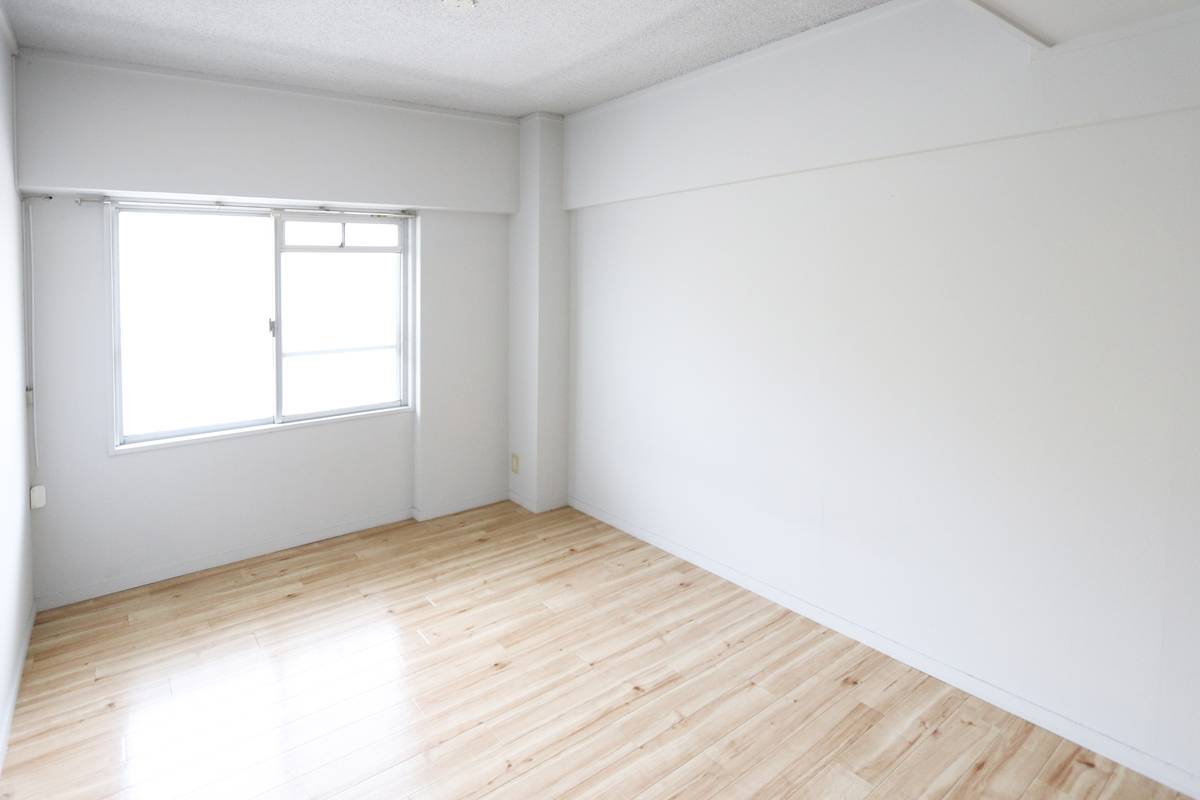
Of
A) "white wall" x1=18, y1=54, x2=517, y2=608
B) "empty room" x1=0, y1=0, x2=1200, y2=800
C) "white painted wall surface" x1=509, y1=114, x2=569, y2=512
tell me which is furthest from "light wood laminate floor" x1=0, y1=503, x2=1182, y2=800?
"white painted wall surface" x1=509, y1=114, x2=569, y2=512

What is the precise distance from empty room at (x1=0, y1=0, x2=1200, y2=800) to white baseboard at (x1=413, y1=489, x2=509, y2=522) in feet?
0.09

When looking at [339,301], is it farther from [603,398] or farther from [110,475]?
[603,398]

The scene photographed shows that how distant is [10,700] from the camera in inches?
A: 110

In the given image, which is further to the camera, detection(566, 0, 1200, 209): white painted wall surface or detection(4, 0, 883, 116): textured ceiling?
detection(4, 0, 883, 116): textured ceiling

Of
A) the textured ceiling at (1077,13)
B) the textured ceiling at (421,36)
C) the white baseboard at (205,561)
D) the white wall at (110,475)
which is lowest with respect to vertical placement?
the white baseboard at (205,561)

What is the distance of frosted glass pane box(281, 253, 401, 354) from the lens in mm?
4418

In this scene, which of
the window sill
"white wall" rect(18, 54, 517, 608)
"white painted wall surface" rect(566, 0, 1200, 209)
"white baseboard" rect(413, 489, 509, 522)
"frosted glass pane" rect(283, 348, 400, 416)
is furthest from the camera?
"white baseboard" rect(413, 489, 509, 522)

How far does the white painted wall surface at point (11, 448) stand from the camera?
2770 mm

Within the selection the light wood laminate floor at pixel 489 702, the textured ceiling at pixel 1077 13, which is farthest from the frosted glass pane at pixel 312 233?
the textured ceiling at pixel 1077 13

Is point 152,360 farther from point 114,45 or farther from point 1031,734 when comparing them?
point 1031,734

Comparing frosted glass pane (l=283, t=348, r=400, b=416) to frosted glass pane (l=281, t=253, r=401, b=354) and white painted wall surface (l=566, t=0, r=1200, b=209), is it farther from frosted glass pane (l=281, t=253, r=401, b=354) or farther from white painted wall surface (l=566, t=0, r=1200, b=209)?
white painted wall surface (l=566, t=0, r=1200, b=209)

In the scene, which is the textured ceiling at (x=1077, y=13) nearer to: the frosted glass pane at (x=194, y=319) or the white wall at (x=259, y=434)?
the white wall at (x=259, y=434)

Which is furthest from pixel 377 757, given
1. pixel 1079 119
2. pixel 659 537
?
pixel 1079 119

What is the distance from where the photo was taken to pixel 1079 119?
2500mm
